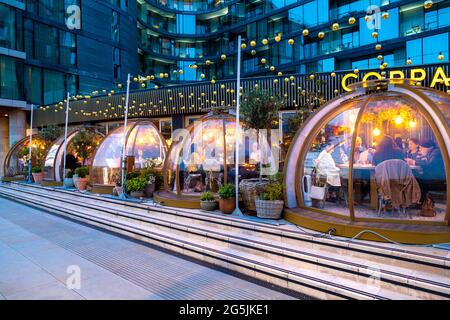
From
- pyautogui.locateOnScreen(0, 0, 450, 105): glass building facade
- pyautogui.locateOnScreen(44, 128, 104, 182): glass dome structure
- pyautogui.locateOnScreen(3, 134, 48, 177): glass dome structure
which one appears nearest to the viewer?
pyautogui.locateOnScreen(44, 128, 104, 182): glass dome structure

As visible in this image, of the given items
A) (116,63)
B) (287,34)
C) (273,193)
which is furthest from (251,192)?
(116,63)

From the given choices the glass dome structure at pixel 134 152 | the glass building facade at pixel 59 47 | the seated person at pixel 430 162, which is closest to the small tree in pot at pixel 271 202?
the seated person at pixel 430 162

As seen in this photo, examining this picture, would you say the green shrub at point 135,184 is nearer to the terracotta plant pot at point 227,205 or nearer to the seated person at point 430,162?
the terracotta plant pot at point 227,205

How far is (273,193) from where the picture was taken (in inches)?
282

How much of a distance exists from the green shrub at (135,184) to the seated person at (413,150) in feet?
24.9

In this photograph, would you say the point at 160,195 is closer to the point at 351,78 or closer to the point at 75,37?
the point at 351,78

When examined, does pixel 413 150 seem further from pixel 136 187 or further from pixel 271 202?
pixel 136 187

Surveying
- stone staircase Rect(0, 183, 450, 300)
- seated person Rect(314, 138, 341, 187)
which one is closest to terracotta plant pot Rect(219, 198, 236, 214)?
stone staircase Rect(0, 183, 450, 300)

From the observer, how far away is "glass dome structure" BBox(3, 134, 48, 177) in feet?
65.6

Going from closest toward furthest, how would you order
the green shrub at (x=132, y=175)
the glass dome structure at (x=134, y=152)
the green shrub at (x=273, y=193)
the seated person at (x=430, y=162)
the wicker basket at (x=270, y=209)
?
the seated person at (x=430, y=162), the wicker basket at (x=270, y=209), the green shrub at (x=273, y=193), the green shrub at (x=132, y=175), the glass dome structure at (x=134, y=152)

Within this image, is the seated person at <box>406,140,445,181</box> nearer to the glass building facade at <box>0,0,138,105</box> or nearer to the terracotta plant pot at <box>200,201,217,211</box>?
the terracotta plant pot at <box>200,201,217,211</box>

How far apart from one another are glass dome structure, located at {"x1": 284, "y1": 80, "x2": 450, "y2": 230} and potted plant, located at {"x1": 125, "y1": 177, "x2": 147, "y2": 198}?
5.27 metres

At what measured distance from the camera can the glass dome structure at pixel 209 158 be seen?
934cm
